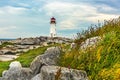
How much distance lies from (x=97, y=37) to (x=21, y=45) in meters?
37.5

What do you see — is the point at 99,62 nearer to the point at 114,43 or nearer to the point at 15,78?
the point at 114,43

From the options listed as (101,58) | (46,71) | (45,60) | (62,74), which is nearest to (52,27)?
(45,60)

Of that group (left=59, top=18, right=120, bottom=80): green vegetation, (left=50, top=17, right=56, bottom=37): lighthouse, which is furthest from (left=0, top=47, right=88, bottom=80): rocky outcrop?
(left=50, top=17, right=56, bottom=37): lighthouse

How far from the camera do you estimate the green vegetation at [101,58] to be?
1303 cm

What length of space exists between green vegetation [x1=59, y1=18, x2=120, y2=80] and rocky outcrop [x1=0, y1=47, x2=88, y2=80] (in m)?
0.42

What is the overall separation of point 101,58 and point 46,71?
203cm

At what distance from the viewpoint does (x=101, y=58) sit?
44.8 ft

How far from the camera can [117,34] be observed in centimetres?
1445

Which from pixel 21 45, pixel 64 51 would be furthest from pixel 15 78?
pixel 21 45

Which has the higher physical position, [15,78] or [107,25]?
[107,25]

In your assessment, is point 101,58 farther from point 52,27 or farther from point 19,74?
point 52,27

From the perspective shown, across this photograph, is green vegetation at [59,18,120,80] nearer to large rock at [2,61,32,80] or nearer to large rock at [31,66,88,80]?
large rock at [31,66,88,80]

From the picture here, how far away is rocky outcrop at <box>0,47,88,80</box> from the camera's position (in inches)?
492

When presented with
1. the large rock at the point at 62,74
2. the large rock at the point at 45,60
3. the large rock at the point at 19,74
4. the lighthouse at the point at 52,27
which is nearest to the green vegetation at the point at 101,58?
the large rock at the point at 45,60
